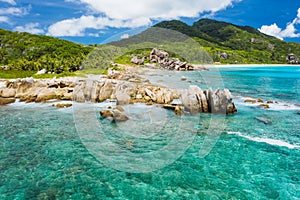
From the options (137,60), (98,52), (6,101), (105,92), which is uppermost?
(137,60)

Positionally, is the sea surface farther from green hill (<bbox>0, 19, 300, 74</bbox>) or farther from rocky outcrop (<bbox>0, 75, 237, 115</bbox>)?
green hill (<bbox>0, 19, 300, 74</bbox>)

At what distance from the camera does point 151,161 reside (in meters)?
13.9

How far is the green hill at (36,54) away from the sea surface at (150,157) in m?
43.9

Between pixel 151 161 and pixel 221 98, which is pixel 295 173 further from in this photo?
pixel 221 98

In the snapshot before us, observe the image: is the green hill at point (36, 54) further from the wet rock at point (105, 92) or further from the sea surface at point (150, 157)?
the sea surface at point (150, 157)

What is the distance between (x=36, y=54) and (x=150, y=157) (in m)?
98.2

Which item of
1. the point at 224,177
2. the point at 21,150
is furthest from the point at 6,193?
the point at 224,177

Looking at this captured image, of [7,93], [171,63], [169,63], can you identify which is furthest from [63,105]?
[171,63]

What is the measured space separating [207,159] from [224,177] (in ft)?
7.22

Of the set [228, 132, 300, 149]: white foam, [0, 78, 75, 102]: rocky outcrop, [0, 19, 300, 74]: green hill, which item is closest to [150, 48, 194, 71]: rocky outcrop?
[0, 19, 300, 74]: green hill

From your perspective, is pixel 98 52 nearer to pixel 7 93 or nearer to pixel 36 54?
pixel 7 93

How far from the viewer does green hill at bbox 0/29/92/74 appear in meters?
63.4

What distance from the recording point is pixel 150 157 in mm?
14383

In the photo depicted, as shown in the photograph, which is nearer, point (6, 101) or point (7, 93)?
point (6, 101)
